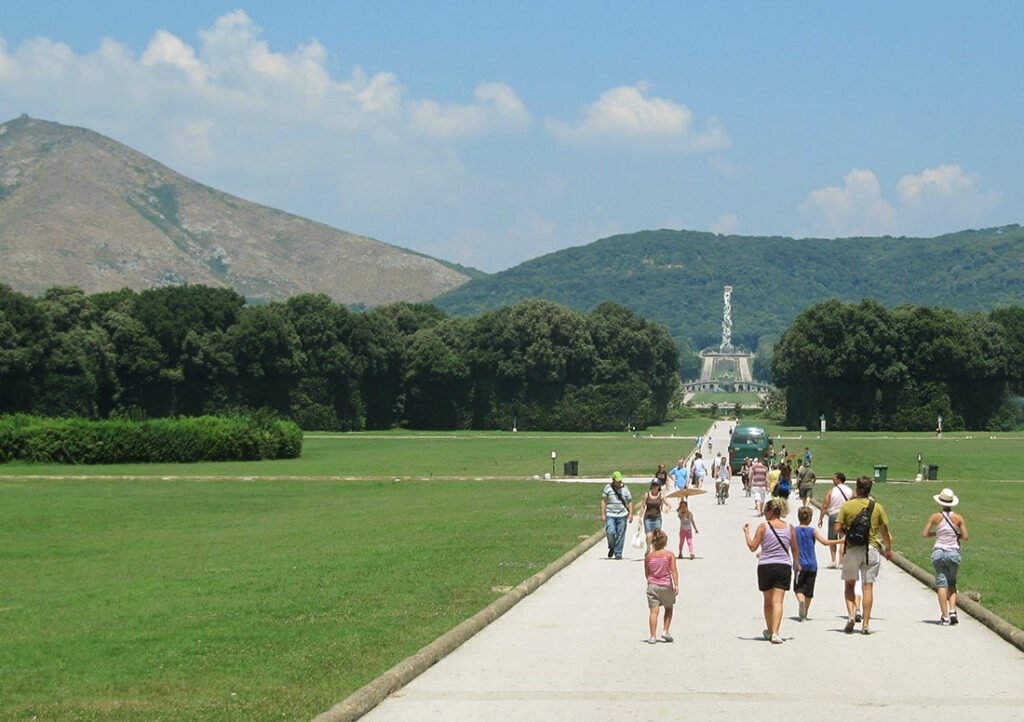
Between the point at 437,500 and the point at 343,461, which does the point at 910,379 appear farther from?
the point at 437,500

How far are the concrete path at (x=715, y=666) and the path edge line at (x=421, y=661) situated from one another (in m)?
0.12

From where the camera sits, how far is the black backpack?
59.4 ft

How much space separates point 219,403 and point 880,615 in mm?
93746

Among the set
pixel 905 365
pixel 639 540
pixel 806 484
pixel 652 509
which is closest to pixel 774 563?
pixel 652 509

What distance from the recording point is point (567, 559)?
25453 millimetres

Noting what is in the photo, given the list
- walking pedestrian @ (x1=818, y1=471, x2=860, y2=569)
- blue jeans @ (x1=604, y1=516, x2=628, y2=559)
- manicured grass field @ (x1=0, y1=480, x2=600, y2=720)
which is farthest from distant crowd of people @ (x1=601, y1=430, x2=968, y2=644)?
blue jeans @ (x1=604, y1=516, x2=628, y2=559)

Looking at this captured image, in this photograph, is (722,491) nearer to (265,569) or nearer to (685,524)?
(685,524)

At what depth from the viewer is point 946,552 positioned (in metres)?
17.9

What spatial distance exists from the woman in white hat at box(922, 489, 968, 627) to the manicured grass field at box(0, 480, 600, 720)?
6008 millimetres

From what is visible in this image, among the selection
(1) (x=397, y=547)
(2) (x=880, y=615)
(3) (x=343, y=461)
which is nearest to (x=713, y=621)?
(2) (x=880, y=615)

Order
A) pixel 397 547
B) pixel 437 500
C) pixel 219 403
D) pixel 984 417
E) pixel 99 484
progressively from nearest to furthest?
pixel 397 547 < pixel 437 500 < pixel 99 484 < pixel 219 403 < pixel 984 417

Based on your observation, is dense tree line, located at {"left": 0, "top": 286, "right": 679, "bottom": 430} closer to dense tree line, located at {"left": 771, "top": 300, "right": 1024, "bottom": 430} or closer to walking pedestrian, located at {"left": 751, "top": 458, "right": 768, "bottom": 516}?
dense tree line, located at {"left": 771, "top": 300, "right": 1024, "bottom": 430}

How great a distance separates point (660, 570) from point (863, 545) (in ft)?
9.55

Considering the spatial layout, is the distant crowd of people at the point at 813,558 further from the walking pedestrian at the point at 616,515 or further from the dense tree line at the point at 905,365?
the dense tree line at the point at 905,365
